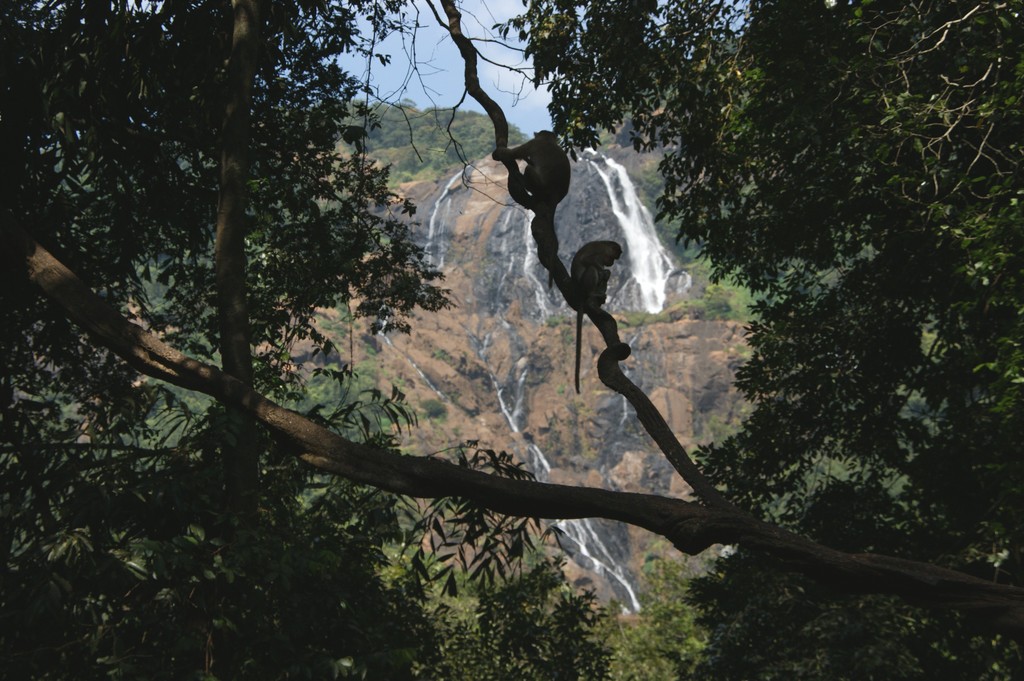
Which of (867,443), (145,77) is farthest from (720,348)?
(145,77)

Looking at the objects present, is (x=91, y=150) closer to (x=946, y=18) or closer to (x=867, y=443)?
(x=946, y=18)

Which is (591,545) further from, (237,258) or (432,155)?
(237,258)

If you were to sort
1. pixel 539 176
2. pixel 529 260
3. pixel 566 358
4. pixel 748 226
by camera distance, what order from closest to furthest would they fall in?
pixel 539 176
pixel 748 226
pixel 566 358
pixel 529 260

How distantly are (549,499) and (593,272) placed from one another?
0.59m

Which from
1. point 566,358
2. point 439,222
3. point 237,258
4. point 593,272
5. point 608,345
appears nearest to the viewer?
point 608,345

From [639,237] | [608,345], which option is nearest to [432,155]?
[639,237]

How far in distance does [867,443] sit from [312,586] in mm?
3786

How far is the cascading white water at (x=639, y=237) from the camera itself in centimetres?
4047

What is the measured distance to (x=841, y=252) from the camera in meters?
5.89

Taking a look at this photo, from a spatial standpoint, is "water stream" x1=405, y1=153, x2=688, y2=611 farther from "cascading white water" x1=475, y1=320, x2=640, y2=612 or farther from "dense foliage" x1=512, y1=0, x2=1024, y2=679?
"dense foliage" x1=512, y1=0, x2=1024, y2=679

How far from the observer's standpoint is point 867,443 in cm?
557

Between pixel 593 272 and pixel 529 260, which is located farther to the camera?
pixel 529 260

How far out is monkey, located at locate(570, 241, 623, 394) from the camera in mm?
2053

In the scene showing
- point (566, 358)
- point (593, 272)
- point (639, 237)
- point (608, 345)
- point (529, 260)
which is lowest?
point (608, 345)
